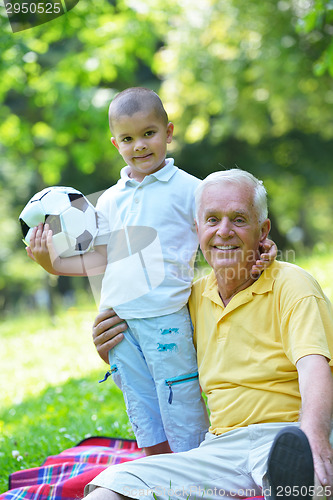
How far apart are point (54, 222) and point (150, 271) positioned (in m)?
0.62

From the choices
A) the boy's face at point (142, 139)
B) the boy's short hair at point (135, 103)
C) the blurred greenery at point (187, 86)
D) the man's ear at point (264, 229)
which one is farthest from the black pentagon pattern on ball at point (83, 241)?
the blurred greenery at point (187, 86)

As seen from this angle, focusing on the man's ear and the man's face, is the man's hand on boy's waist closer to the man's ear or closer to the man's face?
the man's face

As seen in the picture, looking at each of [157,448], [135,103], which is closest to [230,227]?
[135,103]

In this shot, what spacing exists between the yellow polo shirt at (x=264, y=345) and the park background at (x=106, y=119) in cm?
119

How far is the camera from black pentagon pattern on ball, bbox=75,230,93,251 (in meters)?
3.48

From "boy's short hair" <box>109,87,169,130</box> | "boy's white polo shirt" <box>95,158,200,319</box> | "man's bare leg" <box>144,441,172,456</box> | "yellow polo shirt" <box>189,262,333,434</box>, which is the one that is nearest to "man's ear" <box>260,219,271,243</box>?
"yellow polo shirt" <box>189,262,333,434</box>

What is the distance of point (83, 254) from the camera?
3531 mm

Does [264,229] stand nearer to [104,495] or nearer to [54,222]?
[54,222]

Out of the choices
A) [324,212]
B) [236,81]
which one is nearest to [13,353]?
[236,81]

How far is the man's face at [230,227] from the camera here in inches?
121

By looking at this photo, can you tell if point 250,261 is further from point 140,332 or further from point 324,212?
point 324,212

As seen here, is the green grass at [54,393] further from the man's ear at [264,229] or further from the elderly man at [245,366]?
the man's ear at [264,229]

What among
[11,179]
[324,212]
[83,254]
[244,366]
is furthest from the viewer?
[324,212]

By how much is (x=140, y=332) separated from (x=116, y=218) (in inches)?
25.9
